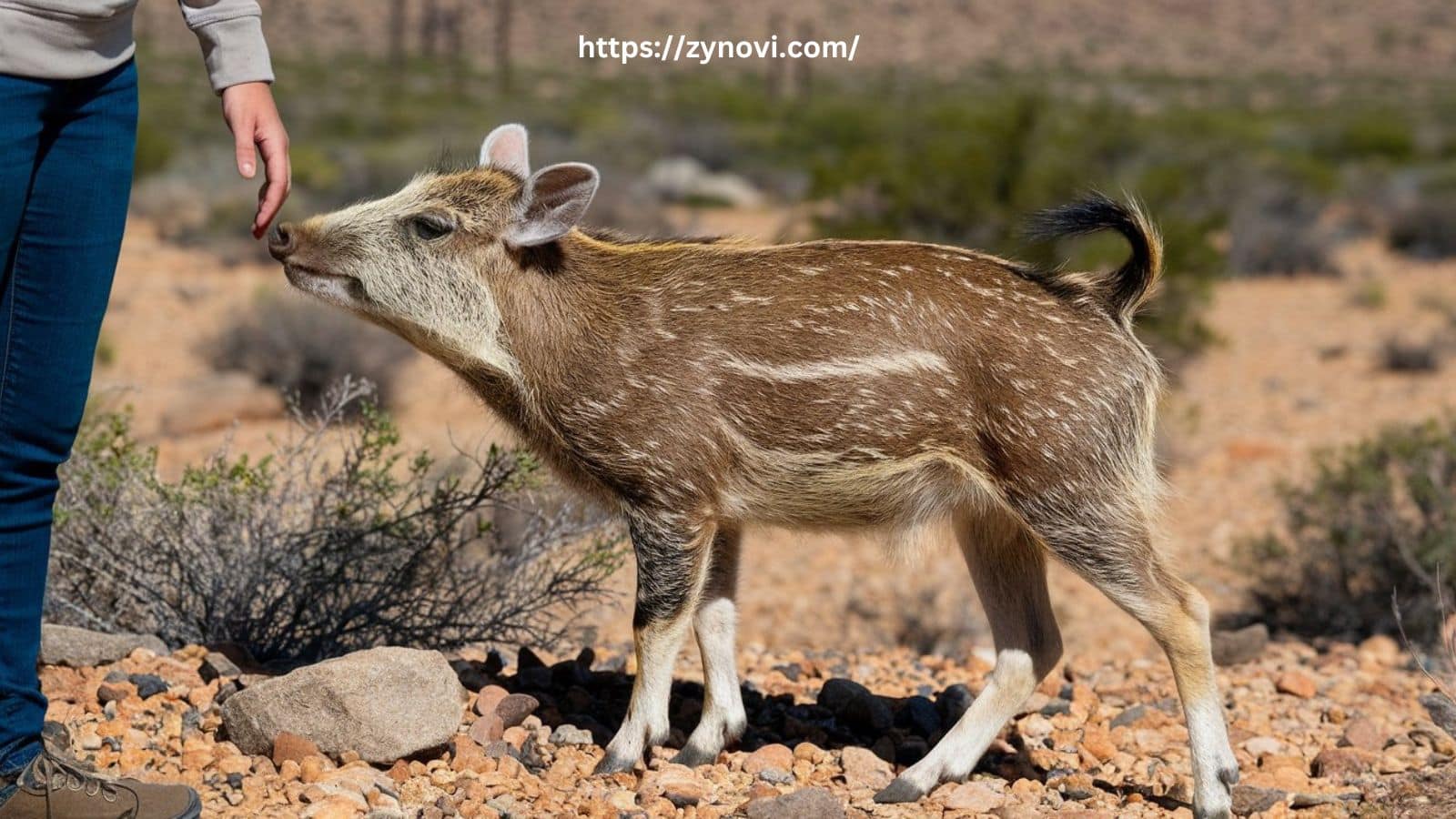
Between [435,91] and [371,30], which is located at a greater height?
[371,30]

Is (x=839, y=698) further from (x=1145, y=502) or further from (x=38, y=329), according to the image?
(x=38, y=329)

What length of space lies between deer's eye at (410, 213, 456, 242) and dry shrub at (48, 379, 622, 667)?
39.8 inches

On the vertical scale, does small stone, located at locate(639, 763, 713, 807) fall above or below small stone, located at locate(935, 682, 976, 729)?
above

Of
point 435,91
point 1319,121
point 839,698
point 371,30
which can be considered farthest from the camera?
point 371,30

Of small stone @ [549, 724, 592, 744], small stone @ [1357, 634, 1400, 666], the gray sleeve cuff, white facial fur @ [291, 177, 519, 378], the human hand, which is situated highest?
the gray sleeve cuff

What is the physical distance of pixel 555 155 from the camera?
31906 mm

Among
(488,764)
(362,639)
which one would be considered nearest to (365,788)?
(488,764)

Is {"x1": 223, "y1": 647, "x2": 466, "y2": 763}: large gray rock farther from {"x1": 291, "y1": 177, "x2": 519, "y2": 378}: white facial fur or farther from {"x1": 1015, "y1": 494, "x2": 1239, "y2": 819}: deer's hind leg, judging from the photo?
{"x1": 1015, "y1": 494, "x2": 1239, "y2": 819}: deer's hind leg

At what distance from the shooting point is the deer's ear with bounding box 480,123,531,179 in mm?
5309

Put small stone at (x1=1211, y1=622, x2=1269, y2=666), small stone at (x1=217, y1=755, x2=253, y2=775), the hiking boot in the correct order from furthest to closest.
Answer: small stone at (x1=1211, y1=622, x2=1269, y2=666) < small stone at (x1=217, y1=755, x2=253, y2=775) < the hiking boot

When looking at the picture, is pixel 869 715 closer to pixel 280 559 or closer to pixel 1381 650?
pixel 280 559

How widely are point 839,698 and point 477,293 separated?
2.06 metres

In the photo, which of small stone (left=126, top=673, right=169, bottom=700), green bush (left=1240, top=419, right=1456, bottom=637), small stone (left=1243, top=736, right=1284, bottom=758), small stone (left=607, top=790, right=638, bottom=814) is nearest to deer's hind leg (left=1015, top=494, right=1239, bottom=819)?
small stone (left=1243, top=736, right=1284, bottom=758)

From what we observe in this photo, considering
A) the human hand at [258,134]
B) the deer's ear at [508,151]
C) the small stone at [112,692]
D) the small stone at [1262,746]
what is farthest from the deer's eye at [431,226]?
the small stone at [1262,746]
